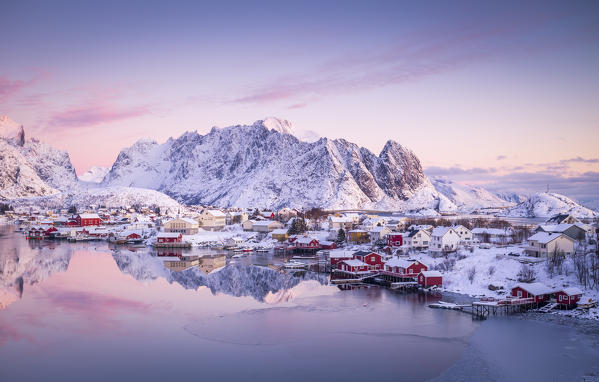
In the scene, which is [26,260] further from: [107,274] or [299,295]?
[299,295]

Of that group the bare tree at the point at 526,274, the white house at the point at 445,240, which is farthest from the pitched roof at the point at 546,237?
the white house at the point at 445,240

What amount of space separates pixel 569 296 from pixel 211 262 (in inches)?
1456

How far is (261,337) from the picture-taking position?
25.8m

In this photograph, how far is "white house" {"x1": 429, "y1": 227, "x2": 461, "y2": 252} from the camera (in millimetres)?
53250

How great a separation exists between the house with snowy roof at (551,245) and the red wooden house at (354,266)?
15.2 m

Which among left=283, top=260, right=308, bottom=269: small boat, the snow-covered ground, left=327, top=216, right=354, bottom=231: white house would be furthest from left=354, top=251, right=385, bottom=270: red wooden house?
left=327, top=216, right=354, bottom=231: white house

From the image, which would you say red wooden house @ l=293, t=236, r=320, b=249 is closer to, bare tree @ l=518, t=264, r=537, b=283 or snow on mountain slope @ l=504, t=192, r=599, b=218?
bare tree @ l=518, t=264, r=537, b=283

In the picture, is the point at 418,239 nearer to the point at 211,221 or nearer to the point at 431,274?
the point at 431,274

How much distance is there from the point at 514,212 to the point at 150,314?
12393 centimetres

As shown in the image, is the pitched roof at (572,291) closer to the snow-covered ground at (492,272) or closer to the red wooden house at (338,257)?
the snow-covered ground at (492,272)

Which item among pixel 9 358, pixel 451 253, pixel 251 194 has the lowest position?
pixel 9 358

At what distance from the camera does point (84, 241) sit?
80125mm

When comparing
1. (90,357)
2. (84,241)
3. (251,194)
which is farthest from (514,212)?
(90,357)

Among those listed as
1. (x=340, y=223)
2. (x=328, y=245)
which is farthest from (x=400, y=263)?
(x=340, y=223)
